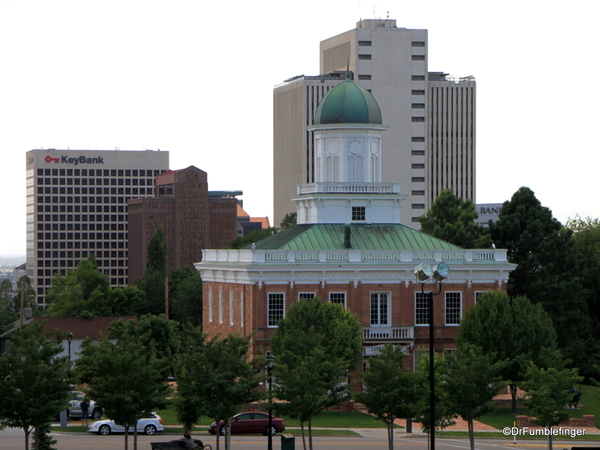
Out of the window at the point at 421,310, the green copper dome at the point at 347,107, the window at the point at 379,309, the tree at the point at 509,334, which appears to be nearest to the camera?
the tree at the point at 509,334

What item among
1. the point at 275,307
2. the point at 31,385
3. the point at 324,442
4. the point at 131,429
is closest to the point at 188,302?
the point at 275,307

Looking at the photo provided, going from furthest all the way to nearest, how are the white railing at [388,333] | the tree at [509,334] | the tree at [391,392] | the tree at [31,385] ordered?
1. the white railing at [388,333]
2. the tree at [509,334]
3. the tree at [391,392]
4. the tree at [31,385]

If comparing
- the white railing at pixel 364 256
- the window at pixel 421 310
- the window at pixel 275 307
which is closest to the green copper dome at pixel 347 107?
the white railing at pixel 364 256

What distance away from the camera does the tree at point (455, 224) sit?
345 ft

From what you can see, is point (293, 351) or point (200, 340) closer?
point (200, 340)

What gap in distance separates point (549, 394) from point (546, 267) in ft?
133

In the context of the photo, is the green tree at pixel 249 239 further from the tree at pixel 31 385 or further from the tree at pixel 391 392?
the tree at pixel 31 385

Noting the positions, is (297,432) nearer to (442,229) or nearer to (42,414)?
(42,414)

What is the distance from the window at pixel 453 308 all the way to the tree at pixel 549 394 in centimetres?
2174

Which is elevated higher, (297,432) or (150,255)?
(150,255)

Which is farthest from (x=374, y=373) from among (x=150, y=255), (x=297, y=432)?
(x=150, y=255)

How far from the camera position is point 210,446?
56844mm

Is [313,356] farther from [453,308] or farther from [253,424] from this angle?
[453,308]

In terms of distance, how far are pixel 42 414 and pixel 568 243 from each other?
195 feet
